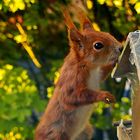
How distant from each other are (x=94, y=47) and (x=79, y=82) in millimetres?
221

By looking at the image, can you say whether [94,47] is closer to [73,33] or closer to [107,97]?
[73,33]

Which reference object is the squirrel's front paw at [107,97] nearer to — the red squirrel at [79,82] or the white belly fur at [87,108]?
the red squirrel at [79,82]

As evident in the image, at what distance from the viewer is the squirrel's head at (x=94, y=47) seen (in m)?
2.87

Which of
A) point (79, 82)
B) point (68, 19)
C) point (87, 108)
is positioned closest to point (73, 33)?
point (68, 19)

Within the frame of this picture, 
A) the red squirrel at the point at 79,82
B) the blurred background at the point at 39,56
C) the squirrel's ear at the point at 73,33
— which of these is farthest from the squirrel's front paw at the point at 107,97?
the blurred background at the point at 39,56

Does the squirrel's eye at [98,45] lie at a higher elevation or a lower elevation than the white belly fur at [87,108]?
higher

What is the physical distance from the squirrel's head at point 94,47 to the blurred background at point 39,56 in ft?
2.56

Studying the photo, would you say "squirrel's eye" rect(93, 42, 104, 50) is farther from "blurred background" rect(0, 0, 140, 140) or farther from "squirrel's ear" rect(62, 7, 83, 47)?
"blurred background" rect(0, 0, 140, 140)

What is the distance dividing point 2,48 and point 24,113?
947 mm

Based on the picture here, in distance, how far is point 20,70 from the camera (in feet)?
14.0

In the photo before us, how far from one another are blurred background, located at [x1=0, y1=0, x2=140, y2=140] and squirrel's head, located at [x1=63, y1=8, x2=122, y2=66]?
→ 0.78 metres

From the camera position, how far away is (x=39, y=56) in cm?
485

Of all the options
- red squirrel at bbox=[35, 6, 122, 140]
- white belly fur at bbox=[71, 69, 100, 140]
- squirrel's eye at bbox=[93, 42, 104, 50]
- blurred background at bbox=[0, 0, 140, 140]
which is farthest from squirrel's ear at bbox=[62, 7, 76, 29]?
blurred background at bbox=[0, 0, 140, 140]

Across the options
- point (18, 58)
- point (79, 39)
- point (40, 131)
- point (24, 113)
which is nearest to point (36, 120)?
point (18, 58)
